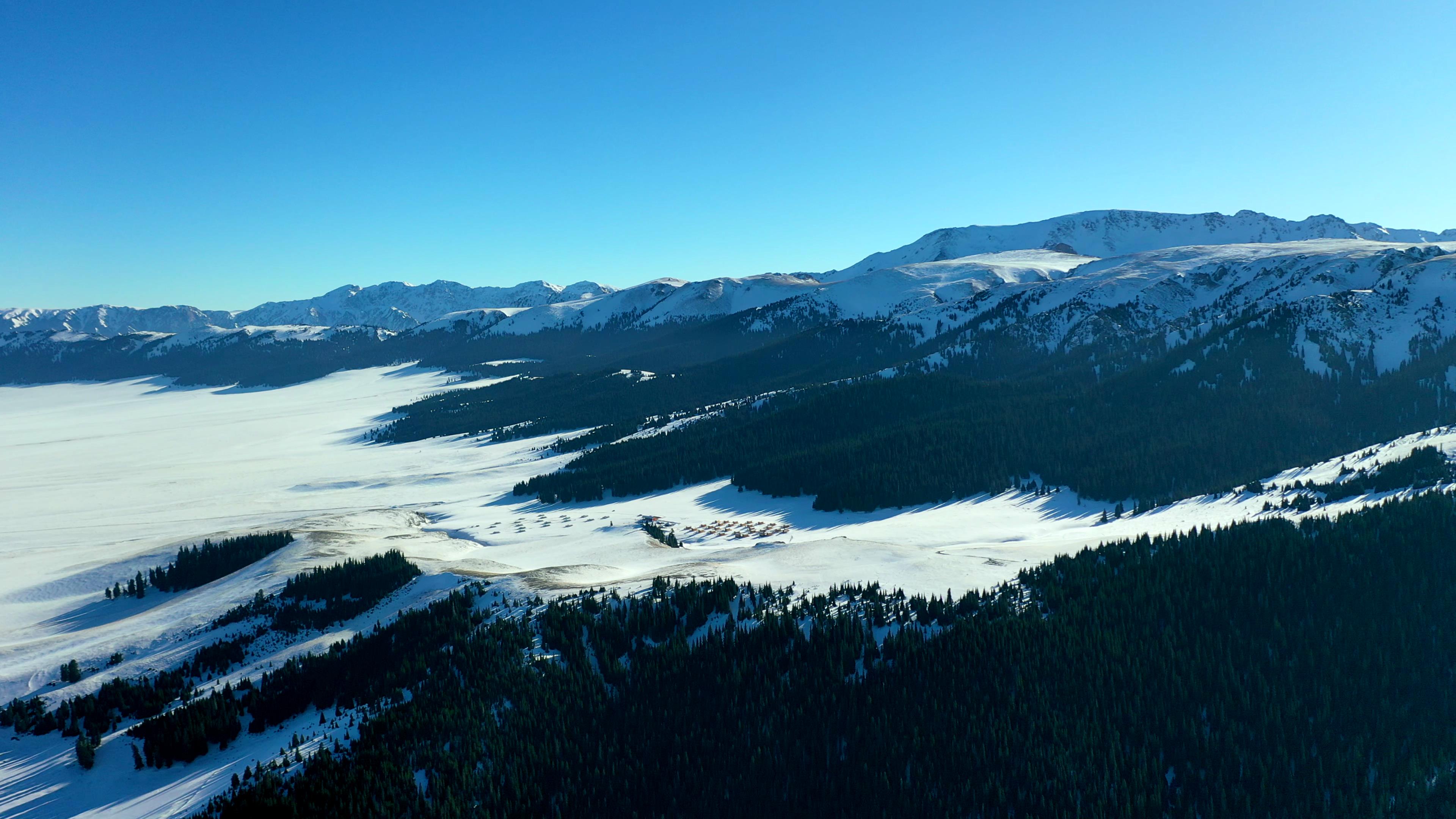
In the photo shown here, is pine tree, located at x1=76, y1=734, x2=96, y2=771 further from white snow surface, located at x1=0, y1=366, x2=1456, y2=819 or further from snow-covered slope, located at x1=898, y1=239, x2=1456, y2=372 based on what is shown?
snow-covered slope, located at x1=898, y1=239, x2=1456, y2=372

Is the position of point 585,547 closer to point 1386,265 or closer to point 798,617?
point 798,617

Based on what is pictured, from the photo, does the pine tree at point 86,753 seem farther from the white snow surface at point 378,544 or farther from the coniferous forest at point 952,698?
the coniferous forest at point 952,698

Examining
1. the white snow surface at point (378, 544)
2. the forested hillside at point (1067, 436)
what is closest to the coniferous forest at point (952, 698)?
the white snow surface at point (378, 544)

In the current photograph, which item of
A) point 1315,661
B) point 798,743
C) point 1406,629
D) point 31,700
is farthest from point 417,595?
point 1406,629

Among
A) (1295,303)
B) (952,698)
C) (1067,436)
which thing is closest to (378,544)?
(952,698)

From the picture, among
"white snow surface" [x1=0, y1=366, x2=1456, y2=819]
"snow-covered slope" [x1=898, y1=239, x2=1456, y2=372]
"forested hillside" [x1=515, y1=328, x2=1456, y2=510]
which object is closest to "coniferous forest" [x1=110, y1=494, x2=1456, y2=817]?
"white snow surface" [x1=0, y1=366, x2=1456, y2=819]
